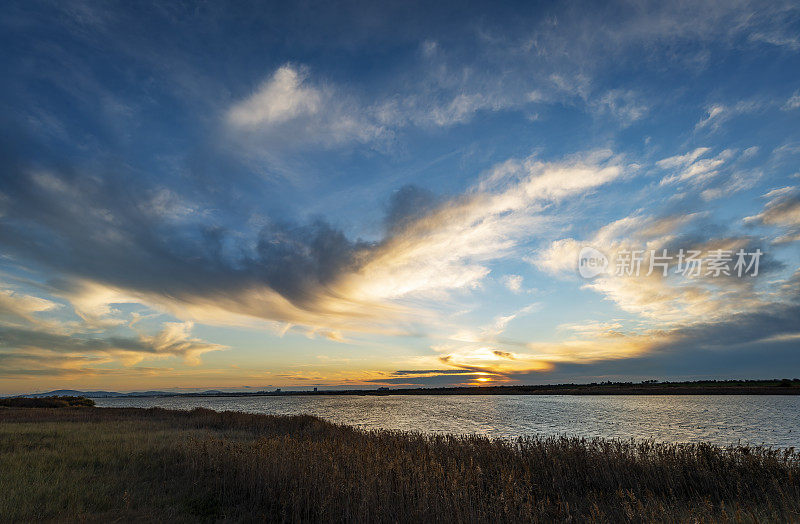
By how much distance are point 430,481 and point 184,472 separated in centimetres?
916

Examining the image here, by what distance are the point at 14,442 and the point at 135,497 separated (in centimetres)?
1426

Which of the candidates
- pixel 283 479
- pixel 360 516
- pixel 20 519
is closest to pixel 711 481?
pixel 360 516

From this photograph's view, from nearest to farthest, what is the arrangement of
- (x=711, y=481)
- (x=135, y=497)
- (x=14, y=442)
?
(x=135, y=497) < (x=711, y=481) < (x=14, y=442)

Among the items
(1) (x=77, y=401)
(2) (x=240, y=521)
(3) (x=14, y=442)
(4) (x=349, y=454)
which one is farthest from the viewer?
(1) (x=77, y=401)

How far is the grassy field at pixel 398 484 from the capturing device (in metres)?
8.84

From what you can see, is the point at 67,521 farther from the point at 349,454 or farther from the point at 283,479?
the point at 349,454

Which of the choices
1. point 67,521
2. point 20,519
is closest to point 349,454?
point 67,521

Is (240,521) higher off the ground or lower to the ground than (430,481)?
lower

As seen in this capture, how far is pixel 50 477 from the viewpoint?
12328mm

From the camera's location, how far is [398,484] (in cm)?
1023

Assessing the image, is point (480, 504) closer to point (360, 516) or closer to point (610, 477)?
point (360, 516)

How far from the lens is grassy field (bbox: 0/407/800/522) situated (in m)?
8.84

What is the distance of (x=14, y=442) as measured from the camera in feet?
63.7

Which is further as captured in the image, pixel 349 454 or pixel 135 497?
pixel 349 454
